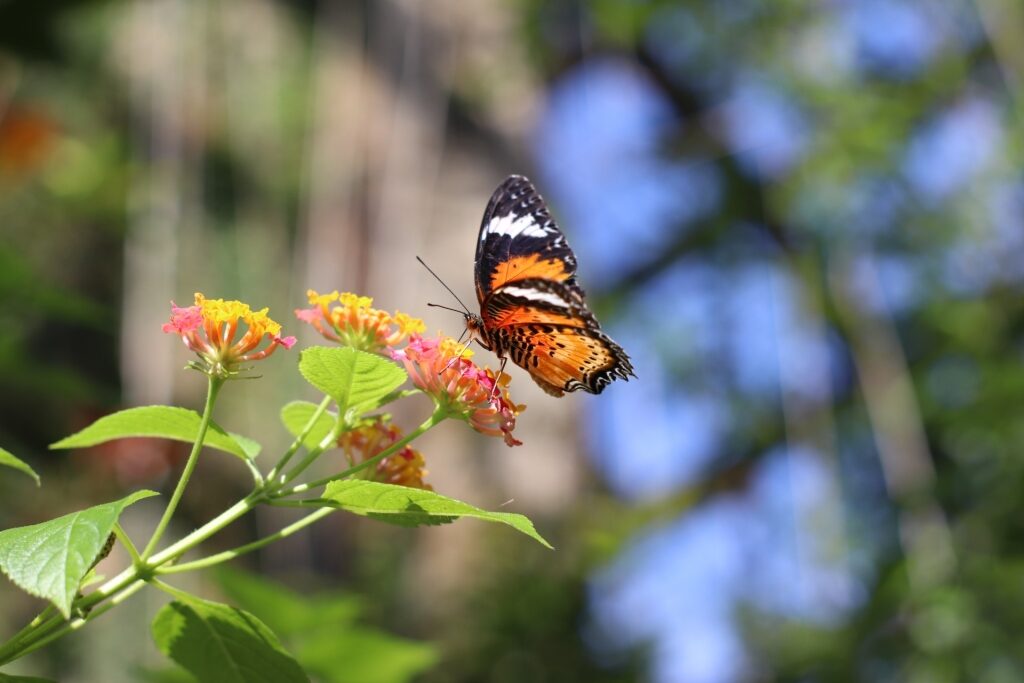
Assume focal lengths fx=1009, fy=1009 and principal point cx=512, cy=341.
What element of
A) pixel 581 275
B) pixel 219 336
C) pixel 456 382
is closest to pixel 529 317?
pixel 456 382

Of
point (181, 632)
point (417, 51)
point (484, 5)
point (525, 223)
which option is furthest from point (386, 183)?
point (181, 632)

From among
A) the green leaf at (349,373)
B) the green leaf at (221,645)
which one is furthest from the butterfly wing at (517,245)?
the green leaf at (221,645)

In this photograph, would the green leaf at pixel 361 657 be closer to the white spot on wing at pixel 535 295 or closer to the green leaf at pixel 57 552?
the white spot on wing at pixel 535 295

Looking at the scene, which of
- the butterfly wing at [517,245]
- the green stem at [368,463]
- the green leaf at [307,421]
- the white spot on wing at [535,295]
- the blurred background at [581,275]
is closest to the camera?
the green stem at [368,463]

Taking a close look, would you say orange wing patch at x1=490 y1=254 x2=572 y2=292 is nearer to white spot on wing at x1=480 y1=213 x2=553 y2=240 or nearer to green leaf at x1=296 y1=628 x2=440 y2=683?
white spot on wing at x1=480 y1=213 x2=553 y2=240

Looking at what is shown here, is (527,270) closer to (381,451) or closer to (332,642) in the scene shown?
(381,451)

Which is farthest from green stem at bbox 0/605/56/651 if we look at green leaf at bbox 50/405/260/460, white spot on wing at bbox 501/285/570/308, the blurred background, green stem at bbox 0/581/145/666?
the blurred background

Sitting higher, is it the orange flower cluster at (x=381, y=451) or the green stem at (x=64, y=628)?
the orange flower cluster at (x=381, y=451)

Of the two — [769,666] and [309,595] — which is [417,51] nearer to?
[309,595]
